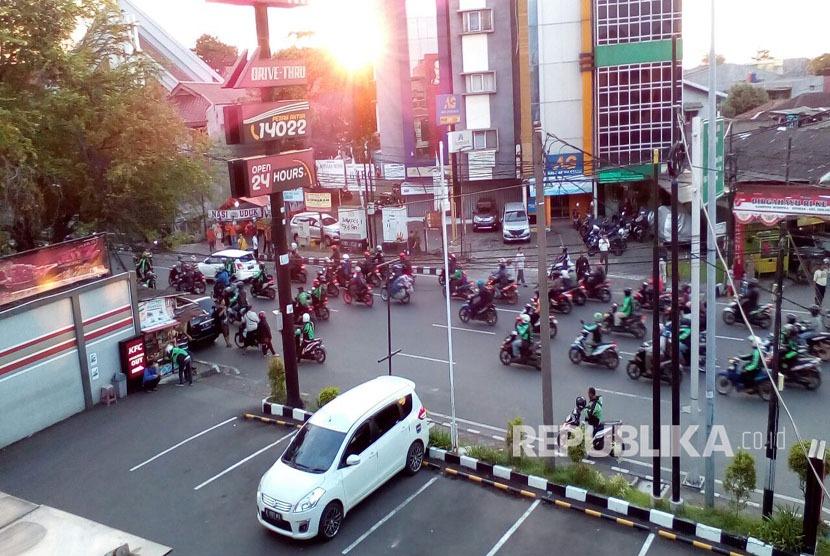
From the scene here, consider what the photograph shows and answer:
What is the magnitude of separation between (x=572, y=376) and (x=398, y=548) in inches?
278

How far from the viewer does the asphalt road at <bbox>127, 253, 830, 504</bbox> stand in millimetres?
12569

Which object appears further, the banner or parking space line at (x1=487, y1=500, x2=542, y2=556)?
the banner

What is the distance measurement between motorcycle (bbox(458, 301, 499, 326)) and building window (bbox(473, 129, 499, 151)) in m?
16.3

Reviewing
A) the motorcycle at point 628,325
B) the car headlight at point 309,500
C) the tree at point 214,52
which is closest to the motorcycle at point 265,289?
the motorcycle at point 628,325

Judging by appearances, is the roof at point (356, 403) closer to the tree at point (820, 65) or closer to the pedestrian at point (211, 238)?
the pedestrian at point (211, 238)

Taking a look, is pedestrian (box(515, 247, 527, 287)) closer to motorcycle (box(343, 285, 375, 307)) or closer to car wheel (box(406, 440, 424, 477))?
motorcycle (box(343, 285, 375, 307))

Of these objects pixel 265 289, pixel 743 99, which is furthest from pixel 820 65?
pixel 265 289

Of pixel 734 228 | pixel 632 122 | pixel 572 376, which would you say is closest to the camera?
pixel 572 376

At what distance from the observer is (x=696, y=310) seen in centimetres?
1011

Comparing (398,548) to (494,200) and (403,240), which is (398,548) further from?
(494,200)

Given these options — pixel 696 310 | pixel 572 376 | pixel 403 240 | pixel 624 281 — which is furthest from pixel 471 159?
pixel 696 310

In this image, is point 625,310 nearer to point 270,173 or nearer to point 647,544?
point 647,544

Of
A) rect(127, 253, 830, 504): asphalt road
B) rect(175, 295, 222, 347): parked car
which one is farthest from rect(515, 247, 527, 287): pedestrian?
rect(175, 295, 222, 347): parked car

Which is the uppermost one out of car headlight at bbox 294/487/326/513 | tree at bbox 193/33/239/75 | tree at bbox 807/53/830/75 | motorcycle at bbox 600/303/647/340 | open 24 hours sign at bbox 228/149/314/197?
tree at bbox 193/33/239/75
